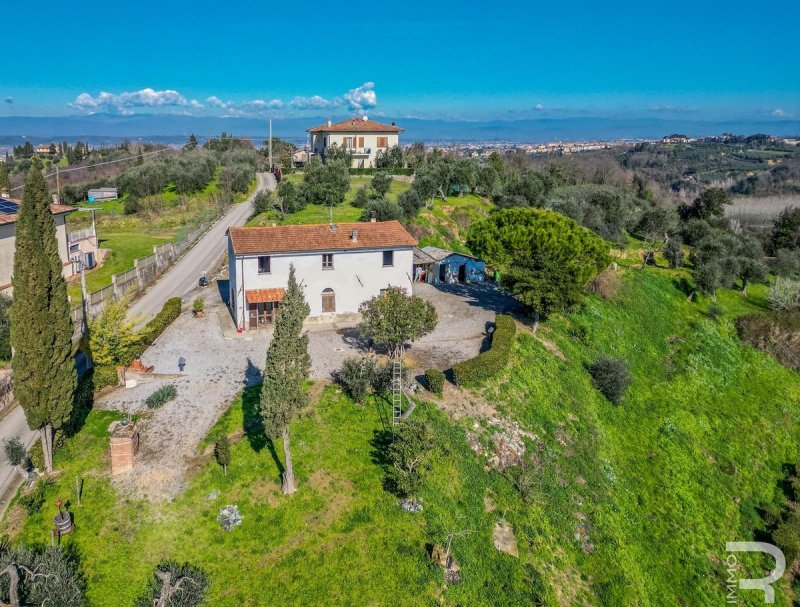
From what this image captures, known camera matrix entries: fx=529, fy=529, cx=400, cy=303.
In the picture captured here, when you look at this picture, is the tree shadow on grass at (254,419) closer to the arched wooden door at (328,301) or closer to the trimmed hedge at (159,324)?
the trimmed hedge at (159,324)

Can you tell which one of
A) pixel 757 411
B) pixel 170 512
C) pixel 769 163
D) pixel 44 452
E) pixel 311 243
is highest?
pixel 769 163

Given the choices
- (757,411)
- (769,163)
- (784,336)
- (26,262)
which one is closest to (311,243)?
(26,262)

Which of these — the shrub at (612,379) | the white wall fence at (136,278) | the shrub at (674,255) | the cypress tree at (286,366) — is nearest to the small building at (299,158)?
the white wall fence at (136,278)

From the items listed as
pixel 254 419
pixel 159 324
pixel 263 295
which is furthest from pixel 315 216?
pixel 254 419

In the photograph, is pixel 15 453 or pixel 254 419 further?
pixel 254 419

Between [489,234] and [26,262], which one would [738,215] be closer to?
[489,234]

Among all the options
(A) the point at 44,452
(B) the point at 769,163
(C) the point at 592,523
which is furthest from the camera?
(B) the point at 769,163

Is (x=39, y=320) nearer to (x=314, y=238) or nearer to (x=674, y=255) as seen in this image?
(x=314, y=238)

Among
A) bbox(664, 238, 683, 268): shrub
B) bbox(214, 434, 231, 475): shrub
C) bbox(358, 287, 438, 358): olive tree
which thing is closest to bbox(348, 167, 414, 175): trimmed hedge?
bbox(664, 238, 683, 268): shrub
